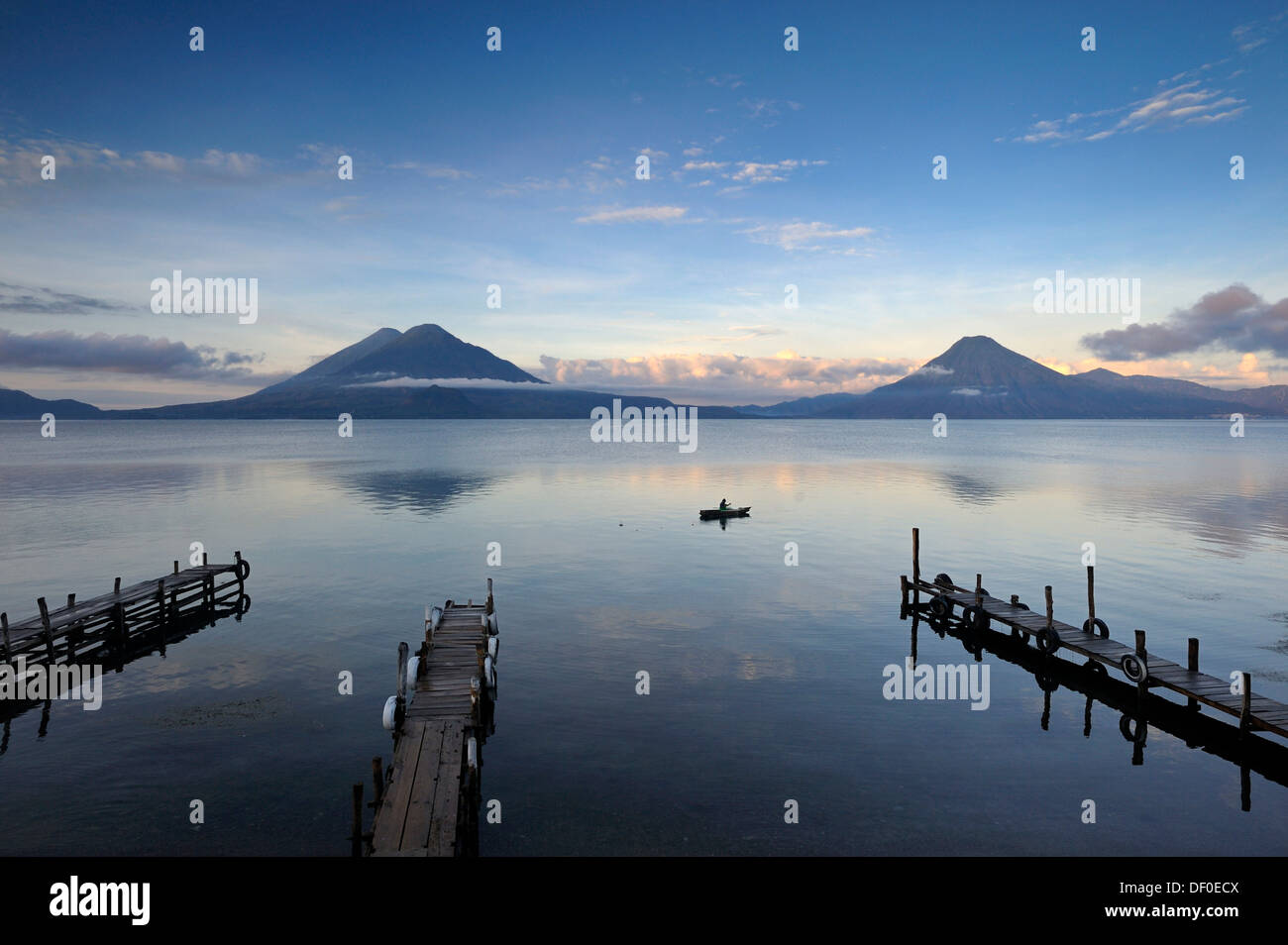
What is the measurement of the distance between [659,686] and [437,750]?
11.4 meters

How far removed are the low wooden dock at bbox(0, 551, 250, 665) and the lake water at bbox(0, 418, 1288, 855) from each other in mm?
2438

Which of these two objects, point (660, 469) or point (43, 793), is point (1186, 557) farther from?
point (660, 469)

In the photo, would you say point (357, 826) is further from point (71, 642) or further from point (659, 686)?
point (71, 642)

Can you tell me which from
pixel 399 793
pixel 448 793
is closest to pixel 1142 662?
pixel 448 793

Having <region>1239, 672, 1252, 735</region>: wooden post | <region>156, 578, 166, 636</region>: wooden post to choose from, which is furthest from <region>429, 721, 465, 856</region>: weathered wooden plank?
<region>156, 578, 166, 636</region>: wooden post

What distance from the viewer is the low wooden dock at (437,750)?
55.6ft

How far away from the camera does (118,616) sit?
1455 inches

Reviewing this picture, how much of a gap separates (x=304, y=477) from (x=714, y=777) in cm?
11119

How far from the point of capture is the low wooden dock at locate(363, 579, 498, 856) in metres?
16.9

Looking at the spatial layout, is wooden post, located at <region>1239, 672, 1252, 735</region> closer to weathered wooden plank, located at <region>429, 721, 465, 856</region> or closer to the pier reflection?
the pier reflection

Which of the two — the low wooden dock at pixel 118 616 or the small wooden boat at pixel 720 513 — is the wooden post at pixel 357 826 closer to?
the low wooden dock at pixel 118 616

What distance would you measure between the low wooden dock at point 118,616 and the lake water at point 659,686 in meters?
2.44

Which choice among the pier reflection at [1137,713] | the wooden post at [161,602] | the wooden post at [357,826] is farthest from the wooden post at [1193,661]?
the wooden post at [161,602]
